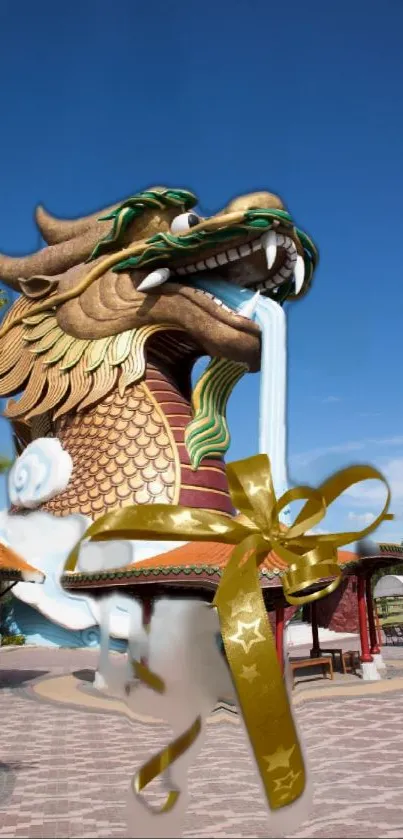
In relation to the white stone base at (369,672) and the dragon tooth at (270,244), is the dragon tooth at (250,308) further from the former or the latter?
the white stone base at (369,672)

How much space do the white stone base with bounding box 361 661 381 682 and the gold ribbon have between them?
37.7 feet

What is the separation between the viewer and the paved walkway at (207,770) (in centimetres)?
507

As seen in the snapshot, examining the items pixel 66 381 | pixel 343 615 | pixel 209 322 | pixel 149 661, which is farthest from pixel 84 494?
pixel 149 661

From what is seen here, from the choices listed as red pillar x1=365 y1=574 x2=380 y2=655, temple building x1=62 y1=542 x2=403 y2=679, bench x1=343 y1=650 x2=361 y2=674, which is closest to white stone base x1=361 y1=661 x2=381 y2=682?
temple building x1=62 y1=542 x2=403 y2=679

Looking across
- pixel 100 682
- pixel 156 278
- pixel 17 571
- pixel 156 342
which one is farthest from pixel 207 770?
pixel 156 342

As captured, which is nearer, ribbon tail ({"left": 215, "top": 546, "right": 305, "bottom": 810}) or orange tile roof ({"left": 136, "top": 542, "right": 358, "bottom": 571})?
ribbon tail ({"left": 215, "top": 546, "right": 305, "bottom": 810})

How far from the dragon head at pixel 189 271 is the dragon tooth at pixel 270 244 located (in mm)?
21

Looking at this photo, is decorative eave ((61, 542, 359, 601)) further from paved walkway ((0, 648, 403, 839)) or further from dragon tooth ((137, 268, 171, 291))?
dragon tooth ((137, 268, 171, 291))

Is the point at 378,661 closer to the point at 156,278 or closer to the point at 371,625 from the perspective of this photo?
the point at 371,625

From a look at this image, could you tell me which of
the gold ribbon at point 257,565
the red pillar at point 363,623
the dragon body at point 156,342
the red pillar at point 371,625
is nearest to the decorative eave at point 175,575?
the red pillar at point 363,623

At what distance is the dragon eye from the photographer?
1698 centimetres

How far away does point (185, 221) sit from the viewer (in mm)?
17016

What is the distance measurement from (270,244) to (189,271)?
2.26m

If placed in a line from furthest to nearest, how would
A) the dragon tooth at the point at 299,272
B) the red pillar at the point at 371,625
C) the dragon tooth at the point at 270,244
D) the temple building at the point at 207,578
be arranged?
the dragon tooth at the point at 299,272 < the dragon tooth at the point at 270,244 < the red pillar at the point at 371,625 < the temple building at the point at 207,578
